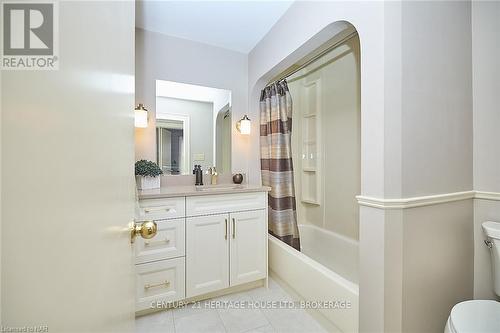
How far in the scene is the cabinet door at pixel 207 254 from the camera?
5.56 feet

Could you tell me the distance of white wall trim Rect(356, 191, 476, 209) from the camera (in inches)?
42.4

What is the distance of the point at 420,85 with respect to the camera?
116 centimetres

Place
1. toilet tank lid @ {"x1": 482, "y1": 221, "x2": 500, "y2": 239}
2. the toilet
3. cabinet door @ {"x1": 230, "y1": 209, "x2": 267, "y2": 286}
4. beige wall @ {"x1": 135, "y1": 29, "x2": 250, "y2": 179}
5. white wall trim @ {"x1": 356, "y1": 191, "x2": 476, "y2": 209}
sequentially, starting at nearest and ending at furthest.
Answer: the toilet, white wall trim @ {"x1": 356, "y1": 191, "x2": 476, "y2": 209}, toilet tank lid @ {"x1": 482, "y1": 221, "x2": 500, "y2": 239}, cabinet door @ {"x1": 230, "y1": 209, "x2": 267, "y2": 286}, beige wall @ {"x1": 135, "y1": 29, "x2": 250, "y2": 179}

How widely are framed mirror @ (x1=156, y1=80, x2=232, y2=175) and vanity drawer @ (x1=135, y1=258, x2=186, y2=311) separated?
901 millimetres

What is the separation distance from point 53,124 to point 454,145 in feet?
5.77

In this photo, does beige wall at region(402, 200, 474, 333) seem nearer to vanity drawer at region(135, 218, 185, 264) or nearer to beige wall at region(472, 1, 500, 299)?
beige wall at region(472, 1, 500, 299)

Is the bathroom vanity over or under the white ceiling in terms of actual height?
under

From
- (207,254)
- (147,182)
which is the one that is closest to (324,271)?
(207,254)

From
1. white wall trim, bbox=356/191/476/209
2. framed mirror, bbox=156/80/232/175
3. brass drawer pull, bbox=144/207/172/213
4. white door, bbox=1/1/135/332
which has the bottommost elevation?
brass drawer pull, bbox=144/207/172/213

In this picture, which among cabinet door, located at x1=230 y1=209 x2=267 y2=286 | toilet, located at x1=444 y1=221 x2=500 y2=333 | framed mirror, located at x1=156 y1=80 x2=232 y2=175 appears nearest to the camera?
toilet, located at x1=444 y1=221 x2=500 y2=333

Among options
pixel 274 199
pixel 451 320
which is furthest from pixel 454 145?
pixel 274 199

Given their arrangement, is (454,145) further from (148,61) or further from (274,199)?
(148,61)

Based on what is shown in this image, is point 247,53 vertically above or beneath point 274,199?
above

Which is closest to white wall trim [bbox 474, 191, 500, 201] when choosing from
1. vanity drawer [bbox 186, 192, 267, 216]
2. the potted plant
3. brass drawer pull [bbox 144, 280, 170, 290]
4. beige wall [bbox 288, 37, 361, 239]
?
beige wall [bbox 288, 37, 361, 239]
